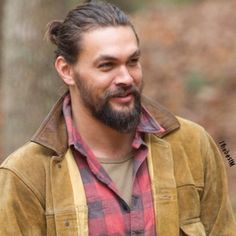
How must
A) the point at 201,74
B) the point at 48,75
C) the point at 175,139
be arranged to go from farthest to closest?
1. the point at 201,74
2. the point at 48,75
3. the point at 175,139

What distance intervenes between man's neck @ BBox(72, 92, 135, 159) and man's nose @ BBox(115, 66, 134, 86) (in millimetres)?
328

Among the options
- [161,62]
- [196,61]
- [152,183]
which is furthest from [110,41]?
[161,62]

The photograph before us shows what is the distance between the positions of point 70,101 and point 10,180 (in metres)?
0.61

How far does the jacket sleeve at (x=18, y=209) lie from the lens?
4293mm

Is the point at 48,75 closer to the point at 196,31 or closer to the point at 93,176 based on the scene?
the point at 93,176

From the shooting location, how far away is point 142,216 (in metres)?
4.35

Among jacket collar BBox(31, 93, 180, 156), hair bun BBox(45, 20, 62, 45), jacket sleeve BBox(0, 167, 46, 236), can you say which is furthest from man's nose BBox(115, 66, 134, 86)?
jacket sleeve BBox(0, 167, 46, 236)

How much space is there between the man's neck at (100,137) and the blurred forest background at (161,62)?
2218 mm

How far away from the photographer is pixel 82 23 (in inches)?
178

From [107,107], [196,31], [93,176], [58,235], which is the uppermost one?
[196,31]

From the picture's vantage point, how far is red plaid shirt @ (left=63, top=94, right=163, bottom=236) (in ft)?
14.1

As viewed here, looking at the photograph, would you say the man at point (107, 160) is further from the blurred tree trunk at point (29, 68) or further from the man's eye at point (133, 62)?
the blurred tree trunk at point (29, 68)

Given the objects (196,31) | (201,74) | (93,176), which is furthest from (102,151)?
(196,31)

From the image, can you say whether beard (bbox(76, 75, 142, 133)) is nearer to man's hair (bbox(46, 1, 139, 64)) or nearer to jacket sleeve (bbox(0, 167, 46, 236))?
man's hair (bbox(46, 1, 139, 64))
